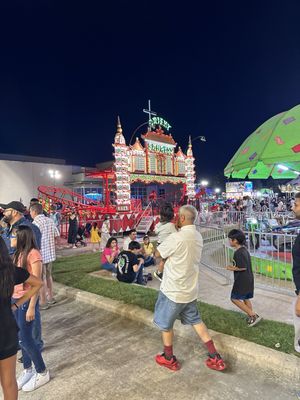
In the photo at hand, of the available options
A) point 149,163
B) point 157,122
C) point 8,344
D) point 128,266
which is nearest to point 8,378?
point 8,344

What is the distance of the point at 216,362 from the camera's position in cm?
312

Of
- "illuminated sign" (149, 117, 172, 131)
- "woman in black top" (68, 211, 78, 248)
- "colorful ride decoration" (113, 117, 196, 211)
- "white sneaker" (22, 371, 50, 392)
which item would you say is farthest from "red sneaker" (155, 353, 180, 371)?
"illuminated sign" (149, 117, 172, 131)

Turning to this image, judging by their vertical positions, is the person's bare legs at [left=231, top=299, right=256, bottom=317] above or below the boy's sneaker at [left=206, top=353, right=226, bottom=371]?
above

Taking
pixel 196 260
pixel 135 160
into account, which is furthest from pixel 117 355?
pixel 135 160

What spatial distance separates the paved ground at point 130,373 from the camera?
9.13 ft

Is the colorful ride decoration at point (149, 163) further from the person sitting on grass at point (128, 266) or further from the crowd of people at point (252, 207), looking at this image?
the person sitting on grass at point (128, 266)

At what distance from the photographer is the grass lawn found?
3.54 metres

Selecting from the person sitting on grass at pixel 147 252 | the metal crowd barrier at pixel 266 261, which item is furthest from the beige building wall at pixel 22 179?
the metal crowd barrier at pixel 266 261

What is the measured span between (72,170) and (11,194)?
6.38 m

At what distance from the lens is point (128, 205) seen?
17938mm

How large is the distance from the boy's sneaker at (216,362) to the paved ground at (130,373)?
0.05 m

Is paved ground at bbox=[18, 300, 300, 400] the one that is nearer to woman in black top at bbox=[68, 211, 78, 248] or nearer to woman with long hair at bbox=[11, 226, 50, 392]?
woman with long hair at bbox=[11, 226, 50, 392]

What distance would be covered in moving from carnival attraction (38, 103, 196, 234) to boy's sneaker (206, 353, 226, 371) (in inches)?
451

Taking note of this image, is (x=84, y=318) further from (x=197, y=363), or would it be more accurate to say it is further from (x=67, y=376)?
(x=197, y=363)
